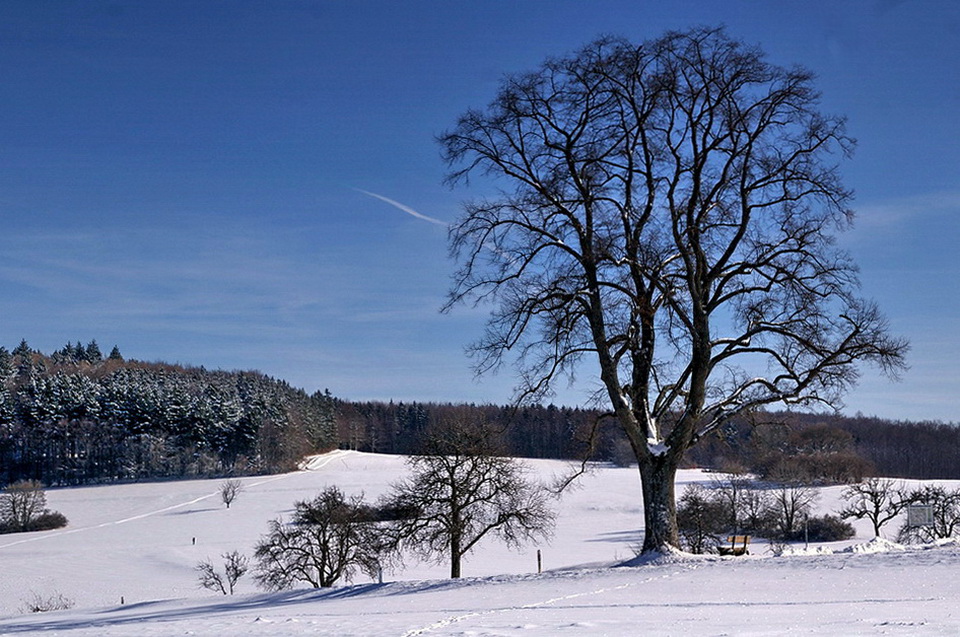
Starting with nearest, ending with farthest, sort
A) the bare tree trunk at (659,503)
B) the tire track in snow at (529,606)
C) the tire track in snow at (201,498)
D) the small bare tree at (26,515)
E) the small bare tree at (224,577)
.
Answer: the tire track in snow at (529,606)
the bare tree trunk at (659,503)
the small bare tree at (224,577)
the tire track in snow at (201,498)
the small bare tree at (26,515)

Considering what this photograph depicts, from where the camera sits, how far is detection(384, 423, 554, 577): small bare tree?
1098 inches

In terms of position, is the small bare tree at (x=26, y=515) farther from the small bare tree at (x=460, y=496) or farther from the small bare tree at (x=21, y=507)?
the small bare tree at (x=460, y=496)

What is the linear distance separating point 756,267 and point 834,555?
541 cm

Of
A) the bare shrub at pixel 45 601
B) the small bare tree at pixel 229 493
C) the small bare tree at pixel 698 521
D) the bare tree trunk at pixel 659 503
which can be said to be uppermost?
the bare tree trunk at pixel 659 503

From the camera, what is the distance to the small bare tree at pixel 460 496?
91.5ft

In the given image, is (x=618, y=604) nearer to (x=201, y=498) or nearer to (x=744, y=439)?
(x=744, y=439)

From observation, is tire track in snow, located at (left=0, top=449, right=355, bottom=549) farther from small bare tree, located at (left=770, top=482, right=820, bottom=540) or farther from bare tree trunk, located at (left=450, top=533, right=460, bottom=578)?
small bare tree, located at (left=770, top=482, right=820, bottom=540)

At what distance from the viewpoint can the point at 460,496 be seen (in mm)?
28641

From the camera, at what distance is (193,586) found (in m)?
→ 44.2

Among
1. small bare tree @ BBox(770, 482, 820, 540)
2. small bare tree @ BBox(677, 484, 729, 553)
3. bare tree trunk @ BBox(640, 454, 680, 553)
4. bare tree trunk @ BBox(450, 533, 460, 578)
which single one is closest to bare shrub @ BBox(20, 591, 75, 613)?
bare tree trunk @ BBox(450, 533, 460, 578)

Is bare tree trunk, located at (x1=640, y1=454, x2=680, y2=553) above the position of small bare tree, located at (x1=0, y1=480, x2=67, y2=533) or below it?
above

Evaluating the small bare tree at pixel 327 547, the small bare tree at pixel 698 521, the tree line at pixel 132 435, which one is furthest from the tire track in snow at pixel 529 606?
the tree line at pixel 132 435

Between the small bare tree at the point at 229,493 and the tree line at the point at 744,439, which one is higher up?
Answer: the tree line at the point at 744,439

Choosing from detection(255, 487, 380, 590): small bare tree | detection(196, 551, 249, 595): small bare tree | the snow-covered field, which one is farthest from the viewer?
detection(196, 551, 249, 595): small bare tree
